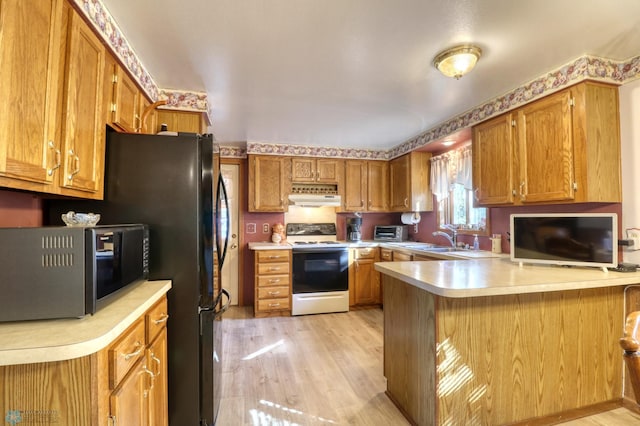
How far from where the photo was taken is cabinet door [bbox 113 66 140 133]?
1.66 metres

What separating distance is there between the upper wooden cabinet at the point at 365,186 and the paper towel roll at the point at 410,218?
304mm

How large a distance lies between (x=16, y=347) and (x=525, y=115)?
306cm

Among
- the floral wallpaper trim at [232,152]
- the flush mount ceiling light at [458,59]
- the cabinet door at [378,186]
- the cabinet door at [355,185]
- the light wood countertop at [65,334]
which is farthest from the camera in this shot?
the cabinet door at [378,186]

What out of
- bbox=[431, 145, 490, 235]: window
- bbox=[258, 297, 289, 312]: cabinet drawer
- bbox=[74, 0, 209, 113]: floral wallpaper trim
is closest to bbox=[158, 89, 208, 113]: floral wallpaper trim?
bbox=[74, 0, 209, 113]: floral wallpaper trim

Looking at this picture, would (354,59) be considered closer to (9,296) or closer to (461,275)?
(461,275)

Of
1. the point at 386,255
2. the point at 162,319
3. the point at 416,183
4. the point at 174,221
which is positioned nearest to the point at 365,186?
the point at 416,183

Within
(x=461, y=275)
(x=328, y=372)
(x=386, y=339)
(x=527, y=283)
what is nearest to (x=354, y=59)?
(x=461, y=275)

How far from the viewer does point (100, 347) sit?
2.74 ft

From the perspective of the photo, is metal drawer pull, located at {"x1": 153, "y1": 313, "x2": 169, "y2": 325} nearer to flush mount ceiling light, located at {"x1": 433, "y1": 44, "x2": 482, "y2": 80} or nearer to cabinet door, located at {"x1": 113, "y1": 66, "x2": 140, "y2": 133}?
cabinet door, located at {"x1": 113, "y1": 66, "x2": 140, "y2": 133}

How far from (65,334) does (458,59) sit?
7.43 ft

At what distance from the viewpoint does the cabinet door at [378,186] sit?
176 inches

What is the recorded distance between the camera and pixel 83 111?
1.33 metres

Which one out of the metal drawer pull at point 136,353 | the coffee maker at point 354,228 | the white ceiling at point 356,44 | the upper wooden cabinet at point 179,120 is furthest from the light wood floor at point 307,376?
the white ceiling at point 356,44

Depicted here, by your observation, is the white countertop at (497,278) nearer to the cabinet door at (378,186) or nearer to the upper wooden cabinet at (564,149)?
the upper wooden cabinet at (564,149)
